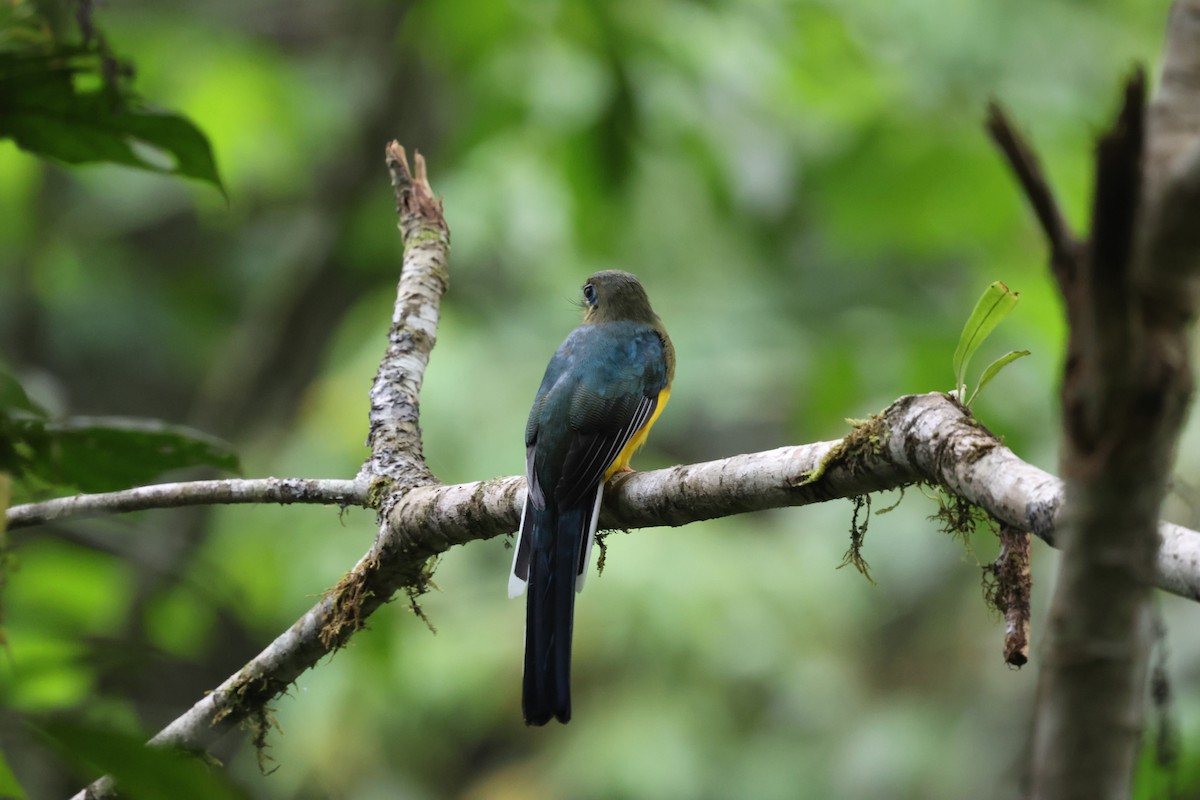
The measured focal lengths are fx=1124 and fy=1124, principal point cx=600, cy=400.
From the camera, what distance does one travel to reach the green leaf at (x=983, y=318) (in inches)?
81.9

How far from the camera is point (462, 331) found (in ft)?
21.2

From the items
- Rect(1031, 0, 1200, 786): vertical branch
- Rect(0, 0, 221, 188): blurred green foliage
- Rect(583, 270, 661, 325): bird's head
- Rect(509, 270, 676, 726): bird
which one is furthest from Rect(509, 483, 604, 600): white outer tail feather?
Rect(1031, 0, 1200, 786): vertical branch

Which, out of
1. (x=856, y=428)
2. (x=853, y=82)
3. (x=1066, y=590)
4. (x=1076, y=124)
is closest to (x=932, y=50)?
(x=853, y=82)

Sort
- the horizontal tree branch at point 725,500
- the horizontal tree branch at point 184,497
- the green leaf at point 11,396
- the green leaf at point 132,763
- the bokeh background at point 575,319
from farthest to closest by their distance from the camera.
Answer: the bokeh background at point 575,319 → the horizontal tree branch at point 184,497 → the green leaf at point 11,396 → the horizontal tree branch at point 725,500 → the green leaf at point 132,763

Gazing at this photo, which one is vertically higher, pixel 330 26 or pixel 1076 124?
pixel 330 26

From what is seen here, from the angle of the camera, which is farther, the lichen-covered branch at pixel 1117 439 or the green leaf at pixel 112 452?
the green leaf at pixel 112 452

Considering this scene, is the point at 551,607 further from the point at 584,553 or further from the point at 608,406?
the point at 608,406

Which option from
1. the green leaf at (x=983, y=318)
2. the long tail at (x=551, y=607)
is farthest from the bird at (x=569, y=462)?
the green leaf at (x=983, y=318)

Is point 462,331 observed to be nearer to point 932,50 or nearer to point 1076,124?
point 932,50

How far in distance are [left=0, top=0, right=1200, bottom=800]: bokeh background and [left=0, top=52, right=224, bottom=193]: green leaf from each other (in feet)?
5.69

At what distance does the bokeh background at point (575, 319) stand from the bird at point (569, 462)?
117 centimetres

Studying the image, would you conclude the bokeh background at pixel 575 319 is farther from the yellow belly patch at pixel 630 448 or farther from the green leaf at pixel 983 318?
the green leaf at pixel 983 318

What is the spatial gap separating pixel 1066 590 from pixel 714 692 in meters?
7.67

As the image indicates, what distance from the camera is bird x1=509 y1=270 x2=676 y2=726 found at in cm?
272
